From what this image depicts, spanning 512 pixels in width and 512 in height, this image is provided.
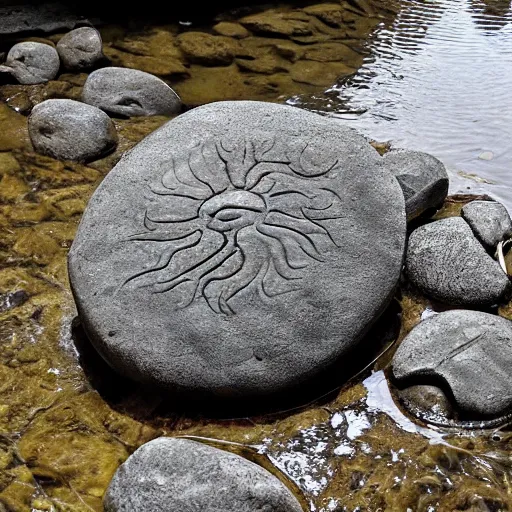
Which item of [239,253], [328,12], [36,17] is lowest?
[328,12]

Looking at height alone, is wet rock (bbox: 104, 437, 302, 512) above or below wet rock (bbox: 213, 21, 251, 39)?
above

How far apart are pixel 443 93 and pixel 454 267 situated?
2726 millimetres

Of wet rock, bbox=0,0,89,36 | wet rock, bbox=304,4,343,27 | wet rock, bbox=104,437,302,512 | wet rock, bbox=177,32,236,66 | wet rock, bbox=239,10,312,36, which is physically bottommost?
wet rock, bbox=304,4,343,27

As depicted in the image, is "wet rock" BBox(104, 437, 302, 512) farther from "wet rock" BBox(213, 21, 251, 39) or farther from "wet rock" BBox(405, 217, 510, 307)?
"wet rock" BBox(213, 21, 251, 39)

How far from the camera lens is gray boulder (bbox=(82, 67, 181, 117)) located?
5.36 metres

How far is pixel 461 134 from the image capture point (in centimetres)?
517

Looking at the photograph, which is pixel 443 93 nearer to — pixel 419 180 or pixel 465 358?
pixel 419 180

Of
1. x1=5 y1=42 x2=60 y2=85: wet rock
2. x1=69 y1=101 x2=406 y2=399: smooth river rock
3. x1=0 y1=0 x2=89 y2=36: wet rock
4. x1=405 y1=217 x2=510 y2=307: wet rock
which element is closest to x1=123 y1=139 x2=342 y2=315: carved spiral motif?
x1=69 y1=101 x2=406 y2=399: smooth river rock

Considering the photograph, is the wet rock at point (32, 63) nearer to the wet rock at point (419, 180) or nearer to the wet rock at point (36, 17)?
the wet rock at point (36, 17)

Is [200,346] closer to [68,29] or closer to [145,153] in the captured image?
[145,153]

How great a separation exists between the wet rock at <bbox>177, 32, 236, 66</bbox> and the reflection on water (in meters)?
1.06

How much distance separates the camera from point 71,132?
477 cm

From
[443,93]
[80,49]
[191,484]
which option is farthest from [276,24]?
[191,484]

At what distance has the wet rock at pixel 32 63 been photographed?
5906 millimetres
